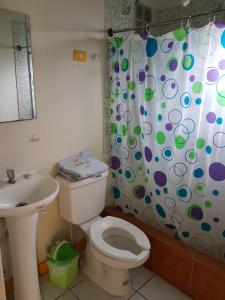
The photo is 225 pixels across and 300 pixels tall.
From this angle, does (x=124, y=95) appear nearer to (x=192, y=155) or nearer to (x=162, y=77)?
(x=162, y=77)

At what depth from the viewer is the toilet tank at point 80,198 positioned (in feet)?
5.89

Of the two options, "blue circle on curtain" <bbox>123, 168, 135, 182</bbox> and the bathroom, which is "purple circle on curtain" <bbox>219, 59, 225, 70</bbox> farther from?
"blue circle on curtain" <bbox>123, 168, 135, 182</bbox>

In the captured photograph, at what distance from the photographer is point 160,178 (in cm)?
193

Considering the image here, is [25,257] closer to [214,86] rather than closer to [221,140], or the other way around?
[221,140]

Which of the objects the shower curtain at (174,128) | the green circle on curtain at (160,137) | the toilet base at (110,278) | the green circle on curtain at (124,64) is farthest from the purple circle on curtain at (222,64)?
the toilet base at (110,278)

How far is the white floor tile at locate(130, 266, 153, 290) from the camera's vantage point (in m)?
1.90

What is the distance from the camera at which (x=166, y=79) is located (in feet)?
5.67

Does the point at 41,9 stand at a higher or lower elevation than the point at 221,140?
higher

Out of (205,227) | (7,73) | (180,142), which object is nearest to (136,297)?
(205,227)

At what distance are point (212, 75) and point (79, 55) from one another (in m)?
0.98

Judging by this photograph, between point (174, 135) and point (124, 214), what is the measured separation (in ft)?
2.97

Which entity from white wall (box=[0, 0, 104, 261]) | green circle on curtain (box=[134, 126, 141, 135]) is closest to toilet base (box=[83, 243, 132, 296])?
white wall (box=[0, 0, 104, 261])

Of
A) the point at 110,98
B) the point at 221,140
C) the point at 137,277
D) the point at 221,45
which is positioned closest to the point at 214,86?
the point at 221,45

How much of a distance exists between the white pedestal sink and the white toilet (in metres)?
0.21
